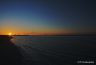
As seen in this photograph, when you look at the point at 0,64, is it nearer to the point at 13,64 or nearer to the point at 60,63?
the point at 13,64

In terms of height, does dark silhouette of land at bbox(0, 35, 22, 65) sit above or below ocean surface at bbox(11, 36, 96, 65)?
above

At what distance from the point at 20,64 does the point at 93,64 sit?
614 inches

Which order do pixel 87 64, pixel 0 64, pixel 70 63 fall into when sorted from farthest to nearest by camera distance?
pixel 70 63, pixel 87 64, pixel 0 64

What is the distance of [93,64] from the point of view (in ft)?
77.3

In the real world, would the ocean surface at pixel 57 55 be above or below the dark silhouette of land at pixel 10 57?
below

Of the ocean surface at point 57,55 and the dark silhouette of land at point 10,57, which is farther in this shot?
the ocean surface at point 57,55

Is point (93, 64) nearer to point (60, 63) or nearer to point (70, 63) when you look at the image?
point (70, 63)

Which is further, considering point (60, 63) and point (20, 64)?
point (60, 63)

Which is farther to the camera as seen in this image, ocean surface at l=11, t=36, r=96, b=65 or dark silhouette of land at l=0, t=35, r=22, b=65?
ocean surface at l=11, t=36, r=96, b=65

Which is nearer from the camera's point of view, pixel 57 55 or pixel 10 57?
pixel 10 57

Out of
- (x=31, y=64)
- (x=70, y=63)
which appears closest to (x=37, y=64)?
(x=31, y=64)

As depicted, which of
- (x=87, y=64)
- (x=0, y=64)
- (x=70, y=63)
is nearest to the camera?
(x=0, y=64)

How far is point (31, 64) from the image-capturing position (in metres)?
23.8

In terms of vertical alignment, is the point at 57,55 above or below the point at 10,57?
below
